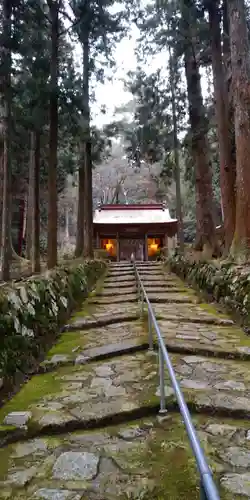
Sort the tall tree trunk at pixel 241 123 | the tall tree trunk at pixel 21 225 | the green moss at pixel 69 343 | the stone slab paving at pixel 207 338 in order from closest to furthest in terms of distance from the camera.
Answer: the stone slab paving at pixel 207 338 < the green moss at pixel 69 343 < the tall tree trunk at pixel 241 123 < the tall tree trunk at pixel 21 225

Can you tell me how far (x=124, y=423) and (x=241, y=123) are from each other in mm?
5860

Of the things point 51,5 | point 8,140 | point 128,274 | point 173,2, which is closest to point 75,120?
point 8,140

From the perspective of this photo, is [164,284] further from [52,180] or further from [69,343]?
[69,343]

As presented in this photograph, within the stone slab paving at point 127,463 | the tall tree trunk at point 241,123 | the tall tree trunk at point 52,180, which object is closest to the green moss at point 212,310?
the tall tree trunk at point 241,123

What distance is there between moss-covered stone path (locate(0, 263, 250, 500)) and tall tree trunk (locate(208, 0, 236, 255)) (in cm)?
383

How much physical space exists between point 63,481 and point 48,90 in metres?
7.70

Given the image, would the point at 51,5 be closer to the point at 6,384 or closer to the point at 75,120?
the point at 75,120

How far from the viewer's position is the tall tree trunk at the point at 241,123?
21.6 feet

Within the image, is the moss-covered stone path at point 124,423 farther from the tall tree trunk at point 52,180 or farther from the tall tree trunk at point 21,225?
the tall tree trunk at point 21,225

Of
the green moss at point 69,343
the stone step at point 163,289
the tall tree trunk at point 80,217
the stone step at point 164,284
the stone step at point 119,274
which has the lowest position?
the green moss at point 69,343

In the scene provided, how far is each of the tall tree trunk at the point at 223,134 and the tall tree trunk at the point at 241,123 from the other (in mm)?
1359

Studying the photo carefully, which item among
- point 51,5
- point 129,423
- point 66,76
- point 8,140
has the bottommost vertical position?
point 129,423

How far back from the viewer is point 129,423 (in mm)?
2699

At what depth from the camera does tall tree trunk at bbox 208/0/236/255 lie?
8195 millimetres
